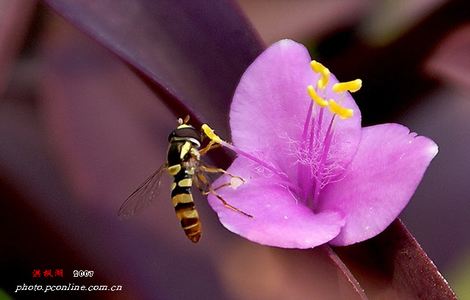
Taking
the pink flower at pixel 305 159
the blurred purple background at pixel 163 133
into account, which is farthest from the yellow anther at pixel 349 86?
the blurred purple background at pixel 163 133

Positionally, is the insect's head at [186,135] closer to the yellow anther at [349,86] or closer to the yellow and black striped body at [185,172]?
the yellow and black striped body at [185,172]

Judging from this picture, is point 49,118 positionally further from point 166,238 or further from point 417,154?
point 417,154

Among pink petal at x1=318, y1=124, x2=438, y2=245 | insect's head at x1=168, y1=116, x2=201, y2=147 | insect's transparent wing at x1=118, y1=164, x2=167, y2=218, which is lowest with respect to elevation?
pink petal at x1=318, y1=124, x2=438, y2=245

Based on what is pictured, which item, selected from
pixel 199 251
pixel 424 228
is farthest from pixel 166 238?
pixel 424 228

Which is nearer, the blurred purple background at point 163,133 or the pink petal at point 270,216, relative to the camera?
the pink petal at point 270,216

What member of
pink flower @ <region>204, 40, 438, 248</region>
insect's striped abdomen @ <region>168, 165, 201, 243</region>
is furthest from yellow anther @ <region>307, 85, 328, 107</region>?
insect's striped abdomen @ <region>168, 165, 201, 243</region>

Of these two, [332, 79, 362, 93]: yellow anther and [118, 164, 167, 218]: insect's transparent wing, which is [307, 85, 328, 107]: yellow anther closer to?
[332, 79, 362, 93]: yellow anther
